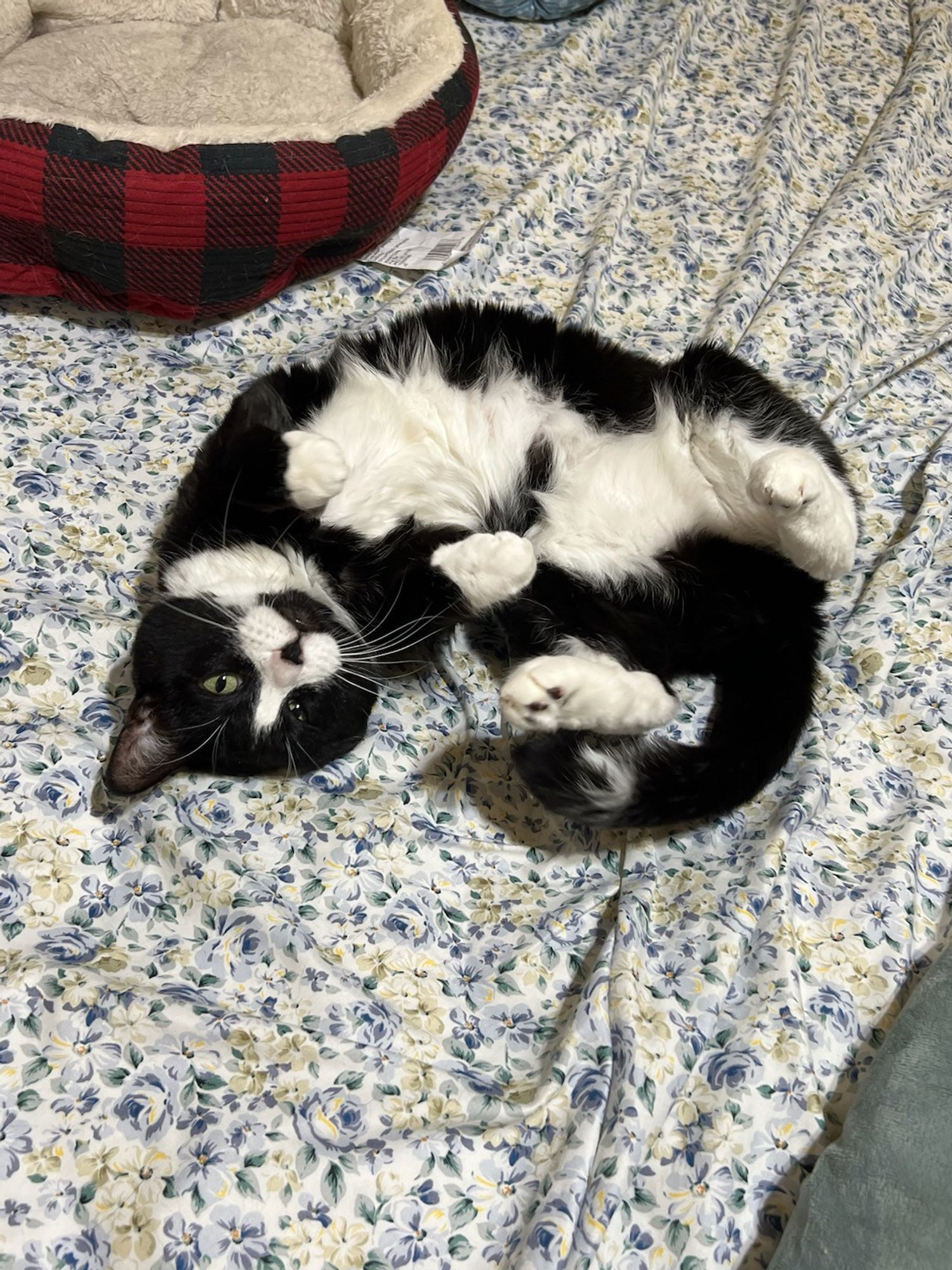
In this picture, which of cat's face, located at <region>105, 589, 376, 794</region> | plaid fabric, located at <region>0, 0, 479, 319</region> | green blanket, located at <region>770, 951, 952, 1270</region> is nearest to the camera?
green blanket, located at <region>770, 951, 952, 1270</region>

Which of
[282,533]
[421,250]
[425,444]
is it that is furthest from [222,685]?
[421,250]

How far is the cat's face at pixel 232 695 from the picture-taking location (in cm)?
127

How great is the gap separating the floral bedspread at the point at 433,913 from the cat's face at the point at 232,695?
3.6 inches

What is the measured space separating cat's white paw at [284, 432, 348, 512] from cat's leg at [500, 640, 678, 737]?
1.25 ft

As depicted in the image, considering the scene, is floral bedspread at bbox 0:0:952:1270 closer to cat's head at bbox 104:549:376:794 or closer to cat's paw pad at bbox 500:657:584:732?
cat's head at bbox 104:549:376:794

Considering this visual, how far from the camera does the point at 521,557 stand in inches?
50.1

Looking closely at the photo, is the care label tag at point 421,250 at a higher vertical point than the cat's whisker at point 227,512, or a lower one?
higher

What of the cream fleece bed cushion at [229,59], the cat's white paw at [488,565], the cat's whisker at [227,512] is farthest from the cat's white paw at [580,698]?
the cream fleece bed cushion at [229,59]

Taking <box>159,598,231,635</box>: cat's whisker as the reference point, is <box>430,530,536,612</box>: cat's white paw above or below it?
above

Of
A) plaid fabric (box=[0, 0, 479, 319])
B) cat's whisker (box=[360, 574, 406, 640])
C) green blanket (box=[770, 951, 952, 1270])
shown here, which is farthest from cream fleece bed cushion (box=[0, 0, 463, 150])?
green blanket (box=[770, 951, 952, 1270])

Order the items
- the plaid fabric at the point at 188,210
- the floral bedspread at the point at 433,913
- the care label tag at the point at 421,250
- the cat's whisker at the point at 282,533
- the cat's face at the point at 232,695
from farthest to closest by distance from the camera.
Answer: the care label tag at the point at 421,250, the plaid fabric at the point at 188,210, the cat's whisker at the point at 282,533, the cat's face at the point at 232,695, the floral bedspread at the point at 433,913

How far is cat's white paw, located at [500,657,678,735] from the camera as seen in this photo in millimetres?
1154

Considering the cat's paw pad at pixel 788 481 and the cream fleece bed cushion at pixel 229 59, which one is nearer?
the cat's paw pad at pixel 788 481

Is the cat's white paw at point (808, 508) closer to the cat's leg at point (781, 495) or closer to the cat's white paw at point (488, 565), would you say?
the cat's leg at point (781, 495)
